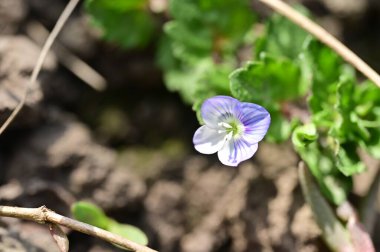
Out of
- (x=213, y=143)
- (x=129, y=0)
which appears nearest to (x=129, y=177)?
(x=213, y=143)

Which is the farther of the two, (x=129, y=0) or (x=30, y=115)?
(x=129, y=0)

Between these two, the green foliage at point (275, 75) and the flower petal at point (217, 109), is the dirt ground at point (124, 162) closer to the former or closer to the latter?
the green foliage at point (275, 75)

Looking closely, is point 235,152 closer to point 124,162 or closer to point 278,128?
point 278,128

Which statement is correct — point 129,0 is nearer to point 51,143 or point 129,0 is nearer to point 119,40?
point 119,40

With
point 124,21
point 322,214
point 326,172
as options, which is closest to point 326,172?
point 326,172

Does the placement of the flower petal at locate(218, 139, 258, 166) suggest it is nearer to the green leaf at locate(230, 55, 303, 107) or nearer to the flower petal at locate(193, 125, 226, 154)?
the flower petal at locate(193, 125, 226, 154)
